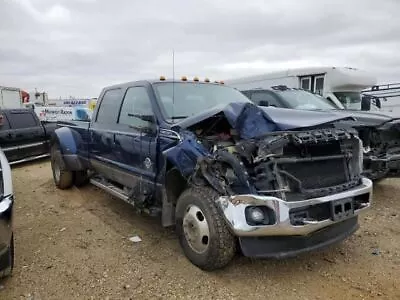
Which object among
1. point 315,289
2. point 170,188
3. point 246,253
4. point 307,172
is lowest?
point 315,289

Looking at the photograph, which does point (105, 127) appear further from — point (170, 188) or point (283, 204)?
point (283, 204)

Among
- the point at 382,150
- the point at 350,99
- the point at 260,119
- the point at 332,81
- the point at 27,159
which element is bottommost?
the point at 27,159

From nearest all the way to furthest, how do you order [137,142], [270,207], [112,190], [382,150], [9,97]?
1. [270,207]
2. [137,142]
3. [112,190]
4. [382,150]
5. [9,97]

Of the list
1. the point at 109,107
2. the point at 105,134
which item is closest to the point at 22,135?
the point at 109,107

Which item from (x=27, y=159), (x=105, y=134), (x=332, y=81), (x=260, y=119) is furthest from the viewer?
(x=332, y=81)

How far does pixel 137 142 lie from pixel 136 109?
1.66 feet

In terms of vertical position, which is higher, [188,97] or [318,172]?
[188,97]

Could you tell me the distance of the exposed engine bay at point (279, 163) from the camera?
3.31 meters

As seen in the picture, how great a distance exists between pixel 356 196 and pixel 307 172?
580mm

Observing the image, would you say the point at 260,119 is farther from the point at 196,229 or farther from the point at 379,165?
the point at 379,165

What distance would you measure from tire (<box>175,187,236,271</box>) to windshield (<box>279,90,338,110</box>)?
4842mm

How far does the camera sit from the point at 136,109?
4.85 metres

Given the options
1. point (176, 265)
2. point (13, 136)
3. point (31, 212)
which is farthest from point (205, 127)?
point (13, 136)

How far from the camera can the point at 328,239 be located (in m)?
3.69
